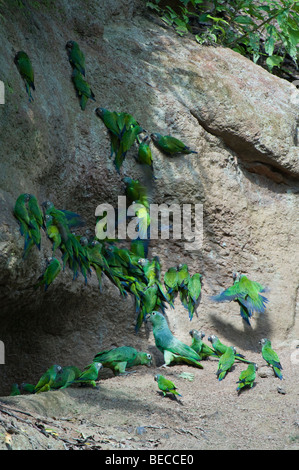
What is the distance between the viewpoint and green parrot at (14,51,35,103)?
4.86m

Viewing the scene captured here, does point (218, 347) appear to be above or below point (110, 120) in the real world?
below

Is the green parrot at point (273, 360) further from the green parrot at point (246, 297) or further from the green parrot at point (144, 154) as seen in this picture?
the green parrot at point (144, 154)

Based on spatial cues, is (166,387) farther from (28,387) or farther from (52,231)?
(52,231)

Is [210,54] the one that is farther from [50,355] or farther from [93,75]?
[50,355]

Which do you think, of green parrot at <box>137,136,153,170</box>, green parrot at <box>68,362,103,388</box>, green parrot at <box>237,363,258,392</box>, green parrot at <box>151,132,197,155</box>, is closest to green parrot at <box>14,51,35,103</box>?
green parrot at <box>137,136,153,170</box>

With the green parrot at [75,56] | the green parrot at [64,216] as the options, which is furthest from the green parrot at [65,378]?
the green parrot at [75,56]

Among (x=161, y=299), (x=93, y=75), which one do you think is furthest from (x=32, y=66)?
(x=161, y=299)

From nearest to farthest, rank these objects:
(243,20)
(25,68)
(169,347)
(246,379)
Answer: (246,379)
(25,68)
(169,347)
(243,20)

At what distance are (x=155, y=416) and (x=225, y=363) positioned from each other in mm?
1310

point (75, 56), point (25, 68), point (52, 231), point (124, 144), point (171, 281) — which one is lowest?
point (171, 281)

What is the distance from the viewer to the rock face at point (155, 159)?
4.83 metres

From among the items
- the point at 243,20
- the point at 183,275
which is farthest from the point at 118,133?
the point at 243,20

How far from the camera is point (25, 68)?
15.9 feet

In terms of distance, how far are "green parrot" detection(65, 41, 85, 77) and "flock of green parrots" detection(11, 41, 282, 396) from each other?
0.01m
